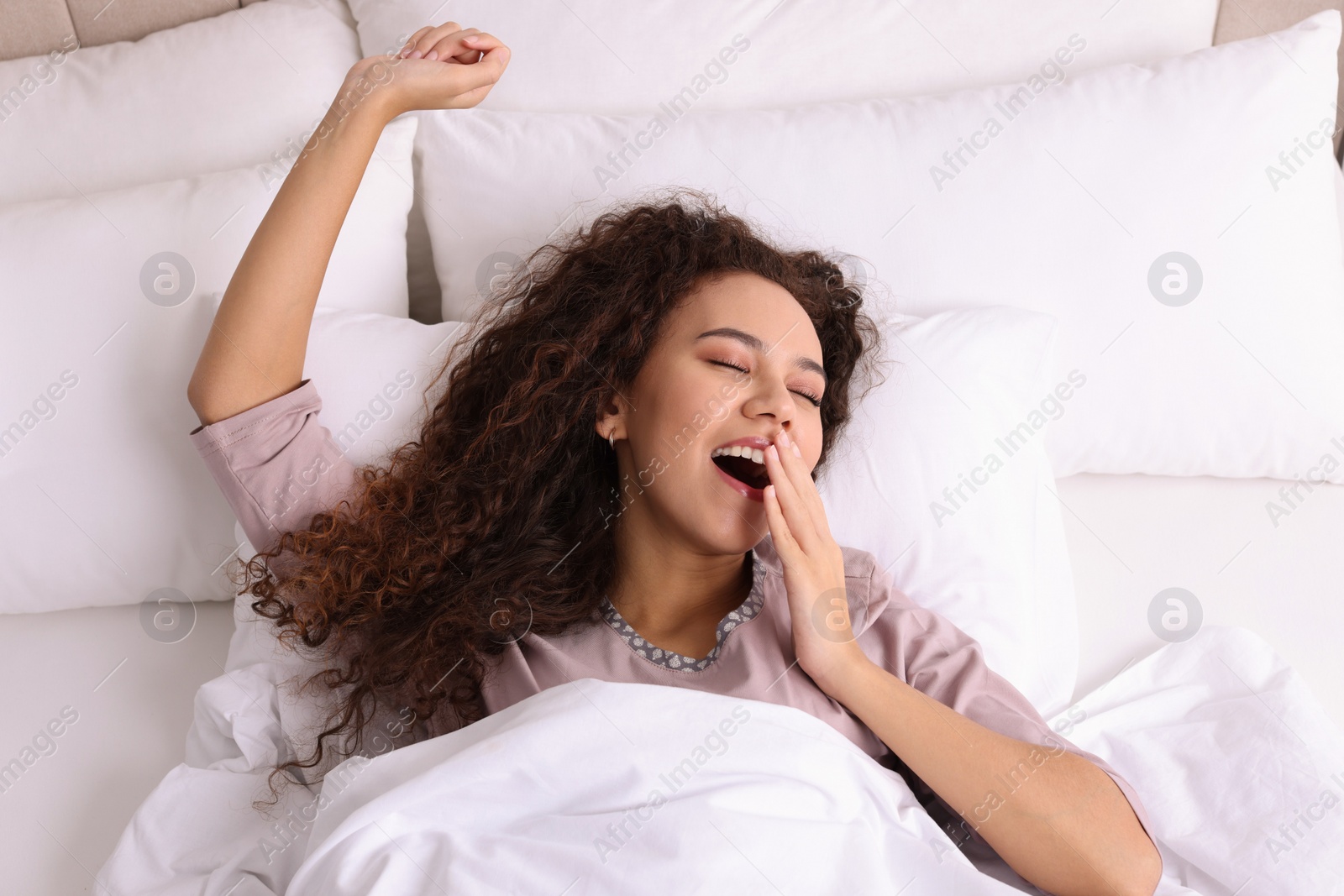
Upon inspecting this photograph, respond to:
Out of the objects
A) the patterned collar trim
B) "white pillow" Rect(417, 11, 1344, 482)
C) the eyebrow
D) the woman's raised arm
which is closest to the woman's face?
the eyebrow

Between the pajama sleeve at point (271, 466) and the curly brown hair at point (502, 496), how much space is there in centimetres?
3

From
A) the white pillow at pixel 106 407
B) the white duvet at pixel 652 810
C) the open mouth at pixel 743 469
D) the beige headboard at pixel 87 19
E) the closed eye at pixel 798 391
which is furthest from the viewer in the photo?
the beige headboard at pixel 87 19

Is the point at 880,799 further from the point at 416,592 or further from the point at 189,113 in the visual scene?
the point at 189,113

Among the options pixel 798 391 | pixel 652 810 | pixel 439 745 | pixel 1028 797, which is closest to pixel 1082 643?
pixel 1028 797

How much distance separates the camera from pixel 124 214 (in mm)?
1671

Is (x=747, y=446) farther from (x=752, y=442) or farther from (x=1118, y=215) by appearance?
(x=1118, y=215)

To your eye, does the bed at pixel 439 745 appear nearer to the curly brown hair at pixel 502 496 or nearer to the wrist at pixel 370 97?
the curly brown hair at pixel 502 496

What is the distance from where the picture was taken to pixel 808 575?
4.07 ft

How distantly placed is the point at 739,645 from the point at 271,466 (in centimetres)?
70

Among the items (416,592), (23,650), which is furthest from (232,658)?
(23,650)

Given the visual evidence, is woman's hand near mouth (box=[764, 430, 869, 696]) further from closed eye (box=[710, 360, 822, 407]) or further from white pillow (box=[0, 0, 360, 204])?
white pillow (box=[0, 0, 360, 204])

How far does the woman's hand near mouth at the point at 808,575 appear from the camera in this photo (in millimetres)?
1229

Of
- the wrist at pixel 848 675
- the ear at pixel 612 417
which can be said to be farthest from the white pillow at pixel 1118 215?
A: the wrist at pixel 848 675

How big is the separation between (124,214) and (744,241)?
1.06 m
